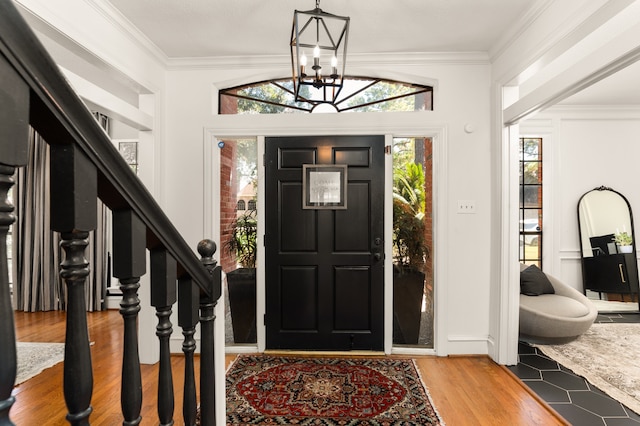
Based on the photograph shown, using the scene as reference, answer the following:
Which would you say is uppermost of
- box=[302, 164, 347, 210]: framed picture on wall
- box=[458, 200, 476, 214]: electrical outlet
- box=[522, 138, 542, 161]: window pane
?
box=[522, 138, 542, 161]: window pane

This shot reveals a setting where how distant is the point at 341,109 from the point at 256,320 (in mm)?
2223

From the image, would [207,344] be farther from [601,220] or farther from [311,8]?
[601,220]

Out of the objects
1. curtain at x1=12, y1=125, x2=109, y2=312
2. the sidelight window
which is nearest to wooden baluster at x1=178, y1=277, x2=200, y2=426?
curtain at x1=12, y1=125, x2=109, y2=312

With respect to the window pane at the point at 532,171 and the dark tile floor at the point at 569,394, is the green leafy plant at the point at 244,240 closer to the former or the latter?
the dark tile floor at the point at 569,394

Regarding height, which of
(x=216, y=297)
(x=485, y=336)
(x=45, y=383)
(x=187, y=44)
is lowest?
(x=45, y=383)

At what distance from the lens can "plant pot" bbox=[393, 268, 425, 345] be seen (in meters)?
3.53

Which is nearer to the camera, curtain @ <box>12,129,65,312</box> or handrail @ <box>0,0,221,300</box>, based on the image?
handrail @ <box>0,0,221,300</box>

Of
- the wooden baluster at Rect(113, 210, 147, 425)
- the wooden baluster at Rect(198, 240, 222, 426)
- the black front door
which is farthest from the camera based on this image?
the black front door

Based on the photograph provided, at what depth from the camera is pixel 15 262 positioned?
4664 mm

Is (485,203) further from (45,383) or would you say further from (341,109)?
(45,383)

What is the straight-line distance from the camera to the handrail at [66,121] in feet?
1.39

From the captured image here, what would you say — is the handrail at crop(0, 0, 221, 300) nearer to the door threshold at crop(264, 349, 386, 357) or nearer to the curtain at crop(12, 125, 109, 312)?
the door threshold at crop(264, 349, 386, 357)

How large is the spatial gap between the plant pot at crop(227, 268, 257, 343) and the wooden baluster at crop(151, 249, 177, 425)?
2702mm

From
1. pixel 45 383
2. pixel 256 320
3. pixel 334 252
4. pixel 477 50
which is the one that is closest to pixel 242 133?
pixel 334 252
